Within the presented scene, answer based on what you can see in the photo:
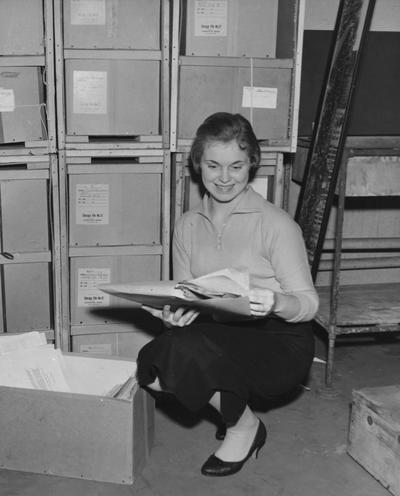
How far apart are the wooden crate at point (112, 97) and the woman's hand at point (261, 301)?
1.16 meters

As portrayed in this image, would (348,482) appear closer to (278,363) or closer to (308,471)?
(308,471)

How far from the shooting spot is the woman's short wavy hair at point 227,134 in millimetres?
2611

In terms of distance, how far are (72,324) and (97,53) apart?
4.07ft

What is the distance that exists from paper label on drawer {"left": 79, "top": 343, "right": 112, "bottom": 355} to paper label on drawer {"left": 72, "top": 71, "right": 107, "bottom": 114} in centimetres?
110

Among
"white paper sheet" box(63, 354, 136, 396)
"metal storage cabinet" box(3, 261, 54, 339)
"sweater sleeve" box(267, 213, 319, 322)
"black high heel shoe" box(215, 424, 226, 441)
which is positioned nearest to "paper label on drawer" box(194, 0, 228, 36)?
"sweater sleeve" box(267, 213, 319, 322)

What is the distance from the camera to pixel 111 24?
3.02m

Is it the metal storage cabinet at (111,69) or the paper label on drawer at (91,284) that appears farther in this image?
the paper label on drawer at (91,284)

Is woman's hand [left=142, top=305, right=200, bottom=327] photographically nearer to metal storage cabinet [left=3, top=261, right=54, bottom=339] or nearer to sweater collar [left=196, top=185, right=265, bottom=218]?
sweater collar [left=196, top=185, right=265, bottom=218]

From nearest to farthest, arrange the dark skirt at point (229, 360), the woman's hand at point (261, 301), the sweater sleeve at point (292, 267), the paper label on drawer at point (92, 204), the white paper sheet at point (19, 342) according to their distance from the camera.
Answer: the woman's hand at point (261, 301), the dark skirt at point (229, 360), the sweater sleeve at point (292, 267), the white paper sheet at point (19, 342), the paper label on drawer at point (92, 204)

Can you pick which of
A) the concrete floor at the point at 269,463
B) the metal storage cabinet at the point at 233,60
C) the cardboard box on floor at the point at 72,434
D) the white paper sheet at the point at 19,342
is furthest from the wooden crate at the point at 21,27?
the concrete floor at the point at 269,463

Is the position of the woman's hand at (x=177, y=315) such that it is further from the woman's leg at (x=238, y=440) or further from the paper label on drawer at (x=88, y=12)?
the paper label on drawer at (x=88, y=12)

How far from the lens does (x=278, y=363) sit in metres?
2.56

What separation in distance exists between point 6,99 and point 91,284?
0.91 metres

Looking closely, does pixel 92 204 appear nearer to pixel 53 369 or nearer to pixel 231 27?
pixel 53 369
